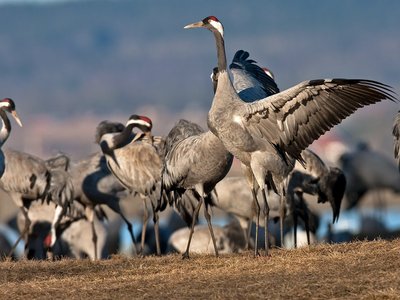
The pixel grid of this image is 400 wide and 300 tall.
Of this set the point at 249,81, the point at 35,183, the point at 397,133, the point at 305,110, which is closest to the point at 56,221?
the point at 35,183

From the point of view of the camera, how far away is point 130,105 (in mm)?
180125

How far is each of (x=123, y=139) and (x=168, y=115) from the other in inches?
5084

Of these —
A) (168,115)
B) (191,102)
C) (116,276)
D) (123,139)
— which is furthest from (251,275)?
(191,102)

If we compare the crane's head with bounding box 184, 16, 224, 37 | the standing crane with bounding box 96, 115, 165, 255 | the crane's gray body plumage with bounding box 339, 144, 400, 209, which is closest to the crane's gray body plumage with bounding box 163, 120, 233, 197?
the crane's head with bounding box 184, 16, 224, 37

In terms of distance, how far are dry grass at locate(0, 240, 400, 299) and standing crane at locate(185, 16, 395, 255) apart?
874 millimetres

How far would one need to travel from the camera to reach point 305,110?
1108 cm

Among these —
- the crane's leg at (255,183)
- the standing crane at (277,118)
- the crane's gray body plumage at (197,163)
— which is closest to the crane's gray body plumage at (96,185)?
the crane's gray body plumage at (197,163)

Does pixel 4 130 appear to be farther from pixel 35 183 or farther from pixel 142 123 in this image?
pixel 142 123

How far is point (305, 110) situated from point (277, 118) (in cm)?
26

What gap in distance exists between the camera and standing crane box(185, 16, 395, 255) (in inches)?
432

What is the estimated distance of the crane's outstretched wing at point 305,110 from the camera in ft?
35.7

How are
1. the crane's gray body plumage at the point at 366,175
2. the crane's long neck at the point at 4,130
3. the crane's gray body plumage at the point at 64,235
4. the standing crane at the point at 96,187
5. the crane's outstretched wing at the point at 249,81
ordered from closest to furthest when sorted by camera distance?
the crane's outstretched wing at the point at 249,81 < the crane's long neck at the point at 4,130 < the standing crane at the point at 96,187 < the crane's gray body plumage at the point at 64,235 < the crane's gray body plumage at the point at 366,175

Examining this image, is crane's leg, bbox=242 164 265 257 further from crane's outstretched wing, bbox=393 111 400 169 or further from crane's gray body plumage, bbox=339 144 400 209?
crane's gray body plumage, bbox=339 144 400 209

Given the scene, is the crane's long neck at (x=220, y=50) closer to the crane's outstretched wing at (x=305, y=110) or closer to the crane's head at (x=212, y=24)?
the crane's head at (x=212, y=24)
